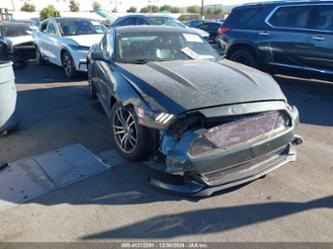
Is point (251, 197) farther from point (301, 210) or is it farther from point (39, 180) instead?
point (39, 180)

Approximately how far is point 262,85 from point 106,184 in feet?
6.69

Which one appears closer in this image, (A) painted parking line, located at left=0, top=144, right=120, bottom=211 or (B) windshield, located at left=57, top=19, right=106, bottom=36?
(A) painted parking line, located at left=0, top=144, right=120, bottom=211

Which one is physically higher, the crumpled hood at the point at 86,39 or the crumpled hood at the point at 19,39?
the crumpled hood at the point at 86,39

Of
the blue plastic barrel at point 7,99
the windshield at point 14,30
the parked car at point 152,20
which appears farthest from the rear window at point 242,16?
the windshield at point 14,30

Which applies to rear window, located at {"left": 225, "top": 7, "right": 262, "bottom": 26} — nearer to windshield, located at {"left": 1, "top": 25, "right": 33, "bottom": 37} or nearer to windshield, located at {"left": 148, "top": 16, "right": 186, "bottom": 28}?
windshield, located at {"left": 148, "top": 16, "right": 186, "bottom": 28}

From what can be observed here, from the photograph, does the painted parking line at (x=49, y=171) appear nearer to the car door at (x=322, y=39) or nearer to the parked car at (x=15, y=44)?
the car door at (x=322, y=39)

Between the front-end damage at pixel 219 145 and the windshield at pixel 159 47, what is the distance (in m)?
1.69

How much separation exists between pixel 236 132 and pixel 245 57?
209 inches

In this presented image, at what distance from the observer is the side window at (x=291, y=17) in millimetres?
6469

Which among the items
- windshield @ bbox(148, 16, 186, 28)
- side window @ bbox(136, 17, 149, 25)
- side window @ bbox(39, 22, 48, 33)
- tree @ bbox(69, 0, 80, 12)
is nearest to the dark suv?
windshield @ bbox(148, 16, 186, 28)

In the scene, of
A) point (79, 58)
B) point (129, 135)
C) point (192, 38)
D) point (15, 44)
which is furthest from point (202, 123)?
point (15, 44)

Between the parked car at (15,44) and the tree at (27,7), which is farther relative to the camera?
the tree at (27,7)

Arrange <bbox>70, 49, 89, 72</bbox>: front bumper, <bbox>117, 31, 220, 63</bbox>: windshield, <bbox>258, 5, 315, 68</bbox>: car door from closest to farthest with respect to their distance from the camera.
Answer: <bbox>117, 31, 220, 63</bbox>: windshield → <bbox>258, 5, 315, 68</bbox>: car door → <bbox>70, 49, 89, 72</bbox>: front bumper

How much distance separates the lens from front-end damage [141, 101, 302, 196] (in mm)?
2637
